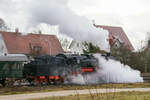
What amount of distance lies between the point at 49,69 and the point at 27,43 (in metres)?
32.4

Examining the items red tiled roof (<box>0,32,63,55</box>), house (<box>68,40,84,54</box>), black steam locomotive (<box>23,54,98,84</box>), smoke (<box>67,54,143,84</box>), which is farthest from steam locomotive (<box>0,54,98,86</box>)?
red tiled roof (<box>0,32,63,55</box>)

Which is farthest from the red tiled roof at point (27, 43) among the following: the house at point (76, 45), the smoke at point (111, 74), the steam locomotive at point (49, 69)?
the steam locomotive at point (49, 69)

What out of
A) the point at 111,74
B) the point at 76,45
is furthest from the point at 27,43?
the point at 111,74

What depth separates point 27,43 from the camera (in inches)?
2359

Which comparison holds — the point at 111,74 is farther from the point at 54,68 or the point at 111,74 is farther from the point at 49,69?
the point at 49,69

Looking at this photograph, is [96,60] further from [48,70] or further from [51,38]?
[51,38]

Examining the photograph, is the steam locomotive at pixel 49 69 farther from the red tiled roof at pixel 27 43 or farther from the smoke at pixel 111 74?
the red tiled roof at pixel 27 43

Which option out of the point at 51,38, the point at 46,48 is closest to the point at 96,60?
the point at 46,48

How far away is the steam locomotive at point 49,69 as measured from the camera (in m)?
27.9

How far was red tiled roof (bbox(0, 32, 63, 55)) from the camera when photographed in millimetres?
58125

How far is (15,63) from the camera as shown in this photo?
90.9 ft

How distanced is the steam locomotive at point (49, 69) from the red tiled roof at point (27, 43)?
27008 mm

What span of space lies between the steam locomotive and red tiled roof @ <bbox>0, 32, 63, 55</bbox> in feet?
88.6

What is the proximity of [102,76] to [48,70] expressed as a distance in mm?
5993
